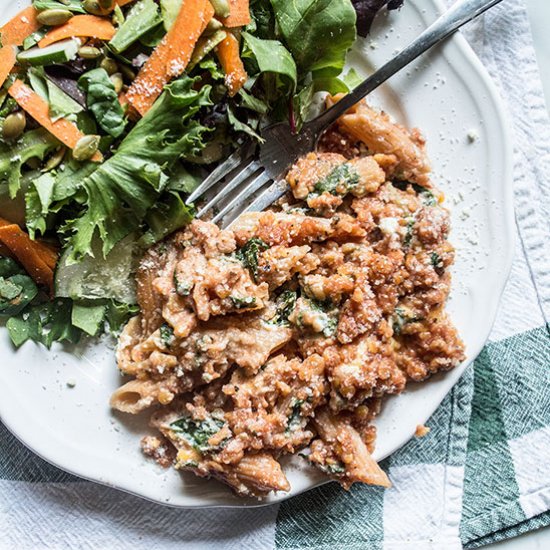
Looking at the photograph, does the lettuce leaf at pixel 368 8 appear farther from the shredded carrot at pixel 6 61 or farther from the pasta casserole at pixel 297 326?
the shredded carrot at pixel 6 61

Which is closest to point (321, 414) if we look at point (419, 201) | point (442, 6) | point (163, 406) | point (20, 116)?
point (163, 406)

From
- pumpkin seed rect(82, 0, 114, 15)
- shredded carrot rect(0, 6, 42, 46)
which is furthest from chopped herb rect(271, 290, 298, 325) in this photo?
shredded carrot rect(0, 6, 42, 46)

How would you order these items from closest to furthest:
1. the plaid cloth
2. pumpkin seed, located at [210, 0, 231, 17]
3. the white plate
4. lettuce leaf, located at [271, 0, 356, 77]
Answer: pumpkin seed, located at [210, 0, 231, 17] → lettuce leaf, located at [271, 0, 356, 77] → the white plate → the plaid cloth

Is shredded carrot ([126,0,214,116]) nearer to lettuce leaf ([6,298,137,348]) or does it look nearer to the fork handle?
the fork handle

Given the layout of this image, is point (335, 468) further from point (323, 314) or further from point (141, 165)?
point (141, 165)

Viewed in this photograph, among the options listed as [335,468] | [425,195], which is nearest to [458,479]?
[335,468]

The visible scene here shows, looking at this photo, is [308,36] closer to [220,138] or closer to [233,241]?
[220,138]

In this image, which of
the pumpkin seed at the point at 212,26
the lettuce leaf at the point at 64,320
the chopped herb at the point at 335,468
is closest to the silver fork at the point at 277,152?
the pumpkin seed at the point at 212,26
